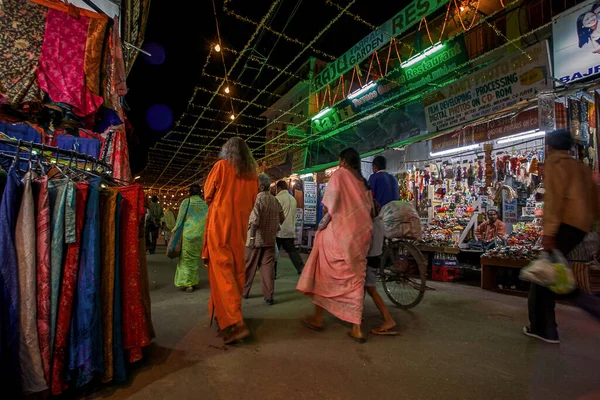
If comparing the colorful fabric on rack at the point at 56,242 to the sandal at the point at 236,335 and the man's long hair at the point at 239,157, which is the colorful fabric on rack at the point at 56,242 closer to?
the sandal at the point at 236,335

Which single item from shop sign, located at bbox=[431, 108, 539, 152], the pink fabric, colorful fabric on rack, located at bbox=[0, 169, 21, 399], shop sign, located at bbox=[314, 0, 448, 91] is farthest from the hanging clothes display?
shop sign, located at bbox=[431, 108, 539, 152]

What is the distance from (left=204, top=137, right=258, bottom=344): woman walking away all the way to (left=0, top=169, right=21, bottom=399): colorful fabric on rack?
4.73 ft

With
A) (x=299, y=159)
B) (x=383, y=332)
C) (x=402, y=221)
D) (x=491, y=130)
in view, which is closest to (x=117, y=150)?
(x=402, y=221)

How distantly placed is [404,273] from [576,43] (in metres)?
4.58

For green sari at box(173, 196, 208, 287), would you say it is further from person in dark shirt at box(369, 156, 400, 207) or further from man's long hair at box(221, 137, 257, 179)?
person in dark shirt at box(369, 156, 400, 207)

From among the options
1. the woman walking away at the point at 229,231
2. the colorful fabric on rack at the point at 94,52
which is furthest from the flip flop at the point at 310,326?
the colorful fabric on rack at the point at 94,52

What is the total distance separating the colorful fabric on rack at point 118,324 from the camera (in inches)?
79.7

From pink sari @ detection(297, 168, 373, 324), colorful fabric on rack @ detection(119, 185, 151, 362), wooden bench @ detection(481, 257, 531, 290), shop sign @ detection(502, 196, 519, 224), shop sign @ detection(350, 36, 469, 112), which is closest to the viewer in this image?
colorful fabric on rack @ detection(119, 185, 151, 362)

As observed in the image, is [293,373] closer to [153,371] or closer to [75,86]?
[153,371]

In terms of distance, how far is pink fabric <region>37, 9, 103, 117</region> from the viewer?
236cm

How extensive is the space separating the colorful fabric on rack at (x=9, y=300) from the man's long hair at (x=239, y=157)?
1.77 metres

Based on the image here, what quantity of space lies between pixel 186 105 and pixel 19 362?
1001 centimetres

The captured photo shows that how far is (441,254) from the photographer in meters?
6.60

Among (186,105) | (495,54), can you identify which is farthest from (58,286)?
(186,105)
